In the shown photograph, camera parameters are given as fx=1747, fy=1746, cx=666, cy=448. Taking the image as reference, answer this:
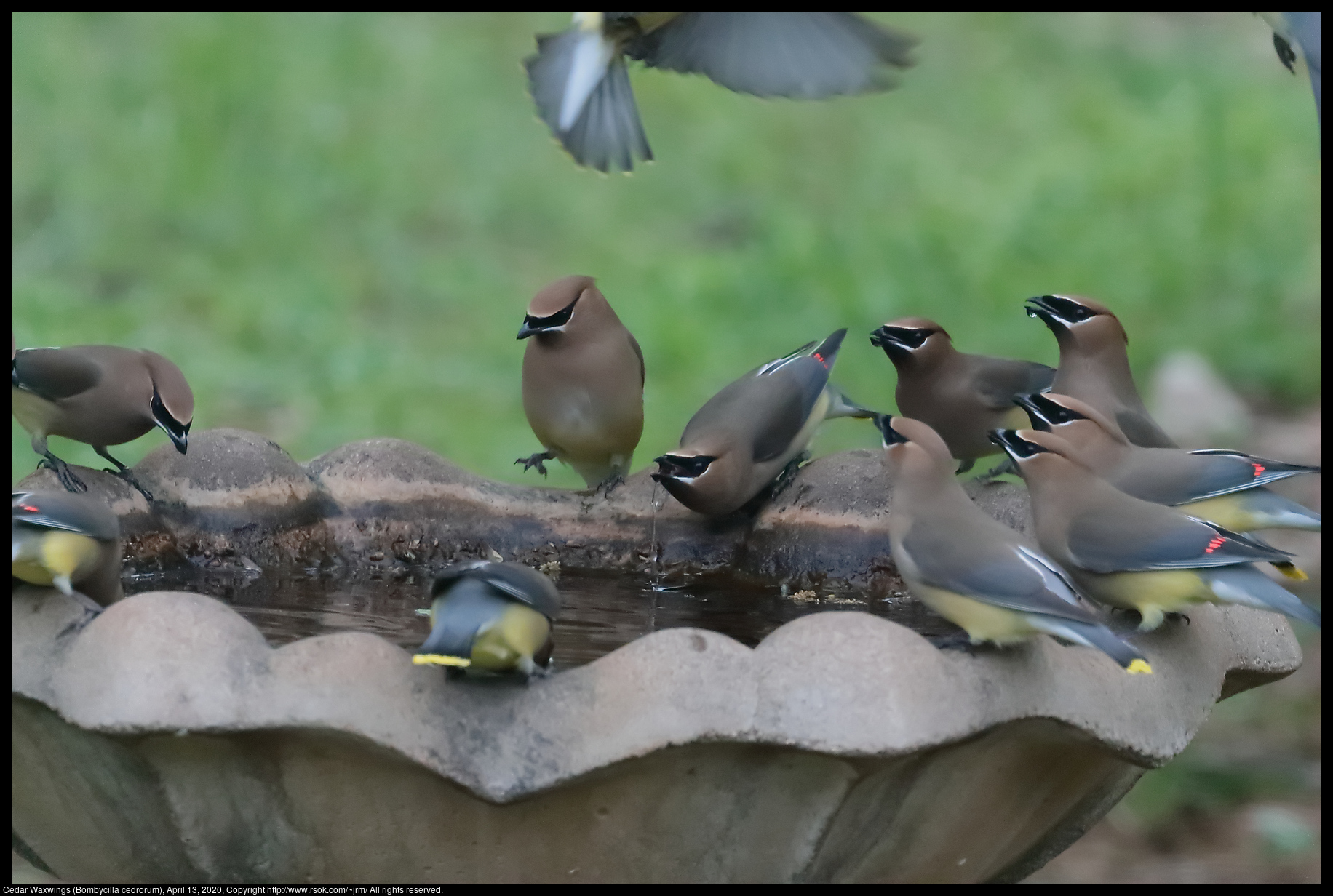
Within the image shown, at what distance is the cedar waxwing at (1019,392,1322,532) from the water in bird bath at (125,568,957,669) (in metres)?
0.50

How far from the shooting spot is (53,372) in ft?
13.2

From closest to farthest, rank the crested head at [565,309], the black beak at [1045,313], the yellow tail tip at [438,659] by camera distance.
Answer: the yellow tail tip at [438,659] → the black beak at [1045,313] → the crested head at [565,309]

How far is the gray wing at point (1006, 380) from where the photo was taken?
4441 mm

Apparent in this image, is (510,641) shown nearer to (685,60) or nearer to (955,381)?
(955,381)

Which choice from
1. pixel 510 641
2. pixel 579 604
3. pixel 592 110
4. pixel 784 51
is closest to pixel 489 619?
pixel 510 641

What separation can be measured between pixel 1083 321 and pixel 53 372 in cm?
→ 245

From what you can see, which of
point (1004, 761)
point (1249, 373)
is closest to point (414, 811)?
point (1004, 761)

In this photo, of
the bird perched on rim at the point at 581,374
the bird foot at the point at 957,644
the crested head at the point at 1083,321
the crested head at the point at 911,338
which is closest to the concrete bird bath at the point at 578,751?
the bird foot at the point at 957,644

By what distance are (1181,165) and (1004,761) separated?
776cm

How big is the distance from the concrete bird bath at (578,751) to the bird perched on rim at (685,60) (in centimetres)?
166

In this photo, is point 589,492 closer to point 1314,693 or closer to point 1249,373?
point 1314,693

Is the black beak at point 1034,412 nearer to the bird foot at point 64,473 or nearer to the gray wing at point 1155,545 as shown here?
the gray wing at point 1155,545

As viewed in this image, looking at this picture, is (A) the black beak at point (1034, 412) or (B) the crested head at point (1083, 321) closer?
(A) the black beak at point (1034, 412)

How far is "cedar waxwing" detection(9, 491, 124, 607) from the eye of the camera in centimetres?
317
